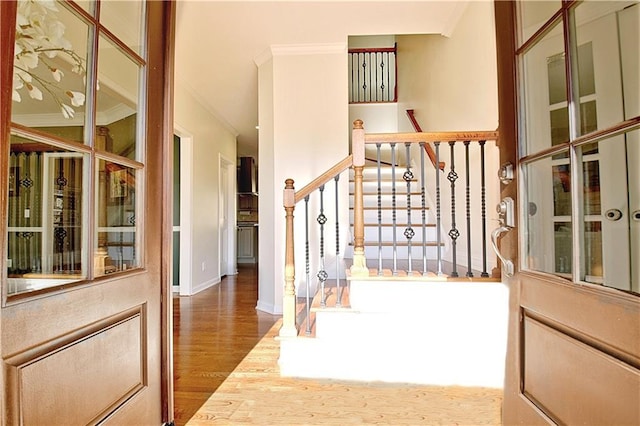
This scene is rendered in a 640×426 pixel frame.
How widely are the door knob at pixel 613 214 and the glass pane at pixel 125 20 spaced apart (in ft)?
5.29

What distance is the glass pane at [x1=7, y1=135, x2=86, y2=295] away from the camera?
832 millimetres

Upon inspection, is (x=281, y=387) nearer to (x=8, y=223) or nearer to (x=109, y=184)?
(x=109, y=184)

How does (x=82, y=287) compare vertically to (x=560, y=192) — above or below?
below

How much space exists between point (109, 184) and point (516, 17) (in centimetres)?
149

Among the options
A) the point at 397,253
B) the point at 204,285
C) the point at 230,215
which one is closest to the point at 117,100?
the point at 397,253

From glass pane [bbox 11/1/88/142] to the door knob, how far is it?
1483 mm

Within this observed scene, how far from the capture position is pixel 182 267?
453 centimetres

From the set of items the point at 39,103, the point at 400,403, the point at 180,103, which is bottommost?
the point at 400,403

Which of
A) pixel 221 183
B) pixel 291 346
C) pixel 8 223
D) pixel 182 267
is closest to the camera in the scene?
pixel 8 223

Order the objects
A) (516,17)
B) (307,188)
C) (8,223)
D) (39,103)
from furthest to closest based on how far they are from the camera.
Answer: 1. (307,188)
2. (516,17)
3. (39,103)
4. (8,223)

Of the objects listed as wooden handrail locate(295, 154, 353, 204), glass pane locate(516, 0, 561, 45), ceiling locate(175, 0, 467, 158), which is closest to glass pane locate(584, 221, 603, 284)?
glass pane locate(516, 0, 561, 45)

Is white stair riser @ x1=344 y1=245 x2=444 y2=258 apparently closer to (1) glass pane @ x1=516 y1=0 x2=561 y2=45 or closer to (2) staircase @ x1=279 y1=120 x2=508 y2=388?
(2) staircase @ x1=279 y1=120 x2=508 y2=388

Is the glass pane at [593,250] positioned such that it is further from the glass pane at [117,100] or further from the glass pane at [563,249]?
the glass pane at [117,100]

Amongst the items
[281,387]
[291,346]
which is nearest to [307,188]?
[291,346]
